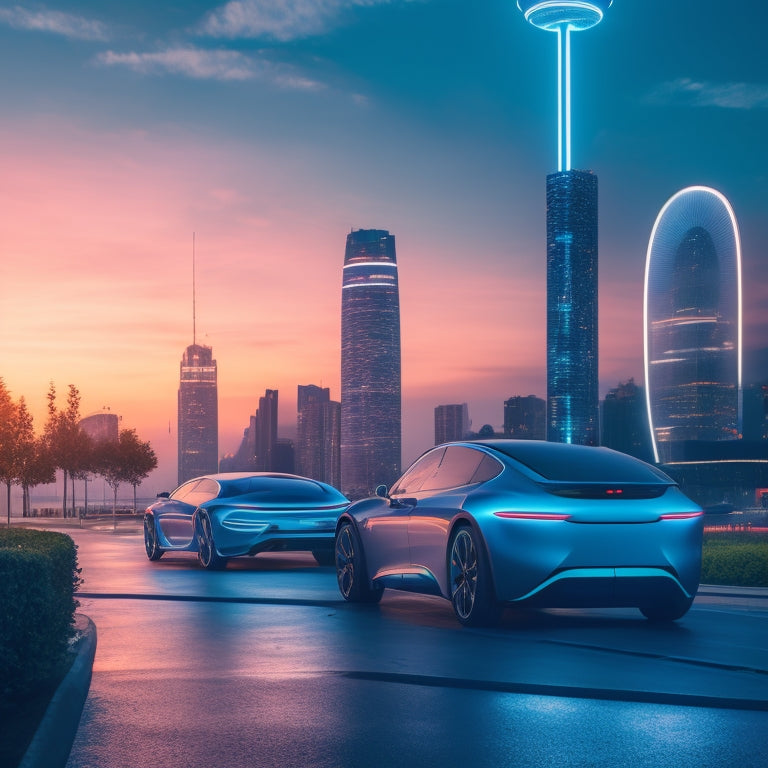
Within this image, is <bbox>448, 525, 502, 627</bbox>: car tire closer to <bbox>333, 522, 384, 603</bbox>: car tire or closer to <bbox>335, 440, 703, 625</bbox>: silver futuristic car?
<bbox>335, 440, 703, 625</bbox>: silver futuristic car

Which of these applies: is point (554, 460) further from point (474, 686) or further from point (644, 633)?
point (474, 686)

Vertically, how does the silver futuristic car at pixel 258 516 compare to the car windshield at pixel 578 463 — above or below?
below

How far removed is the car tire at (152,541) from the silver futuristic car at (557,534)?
925cm

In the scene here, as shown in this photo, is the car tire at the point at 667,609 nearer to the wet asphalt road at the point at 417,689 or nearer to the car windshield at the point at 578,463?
the wet asphalt road at the point at 417,689

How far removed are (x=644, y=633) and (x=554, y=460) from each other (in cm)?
156

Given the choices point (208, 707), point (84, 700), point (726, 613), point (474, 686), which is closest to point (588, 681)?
point (474, 686)

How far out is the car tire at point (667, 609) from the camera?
9875 millimetres

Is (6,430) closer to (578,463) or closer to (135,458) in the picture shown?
(135,458)

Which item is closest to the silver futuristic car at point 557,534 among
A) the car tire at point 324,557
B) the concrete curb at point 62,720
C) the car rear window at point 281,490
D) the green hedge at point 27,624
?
the concrete curb at point 62,720

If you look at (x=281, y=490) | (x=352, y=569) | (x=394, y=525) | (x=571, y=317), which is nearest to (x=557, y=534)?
(x=394, y=525)

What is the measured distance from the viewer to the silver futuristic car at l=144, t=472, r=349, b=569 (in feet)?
53.1

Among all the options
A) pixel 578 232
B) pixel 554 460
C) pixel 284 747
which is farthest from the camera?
pixel 578 232

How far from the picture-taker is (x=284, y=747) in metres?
5.61

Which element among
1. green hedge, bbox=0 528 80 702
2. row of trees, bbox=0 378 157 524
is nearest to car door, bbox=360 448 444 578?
green hedge, bbox=0 528 80 702
